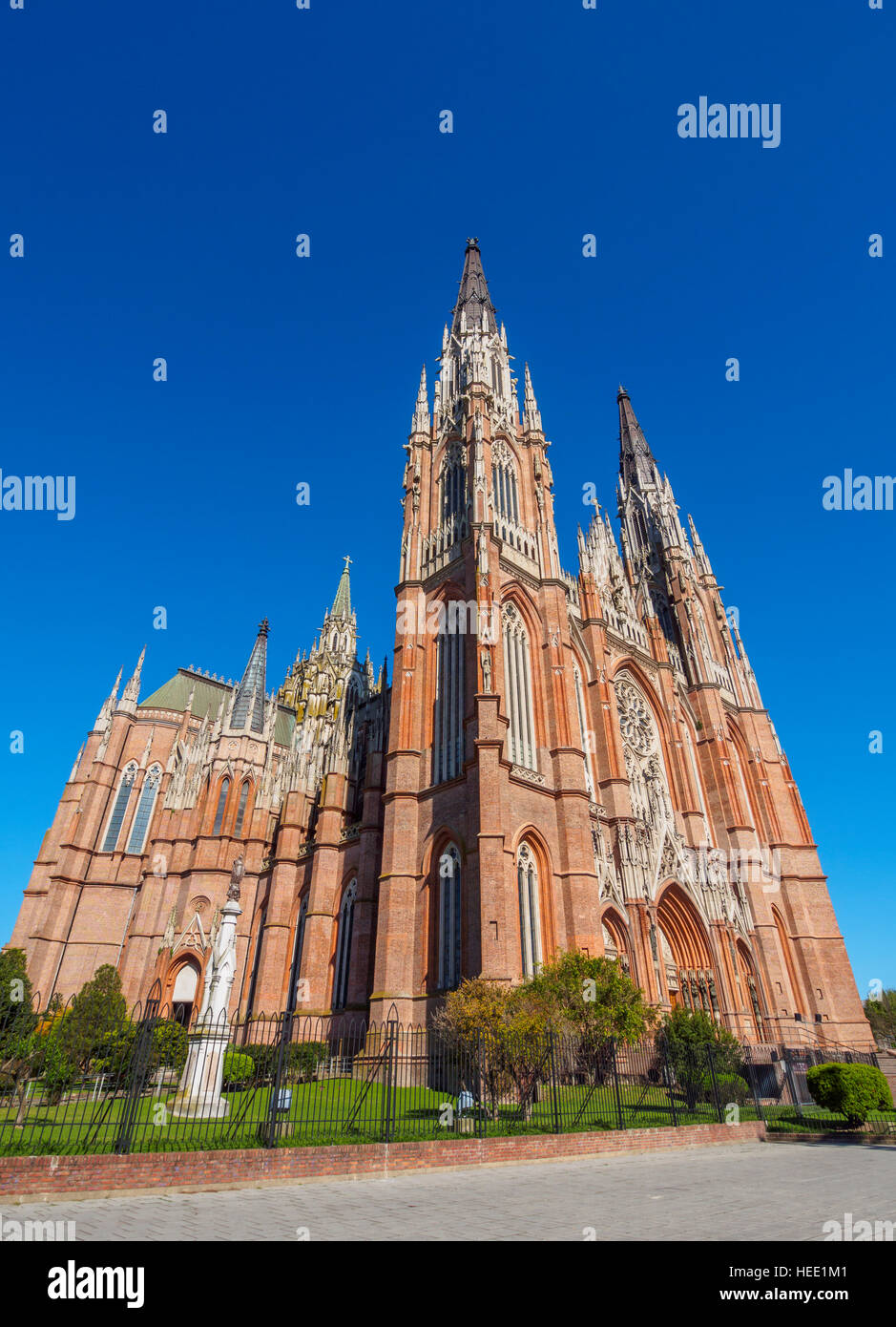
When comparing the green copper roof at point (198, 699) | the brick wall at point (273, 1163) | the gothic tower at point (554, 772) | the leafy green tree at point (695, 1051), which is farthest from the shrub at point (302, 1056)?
the green copper roof at point (198, 699)

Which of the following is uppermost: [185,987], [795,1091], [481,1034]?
[185,987]

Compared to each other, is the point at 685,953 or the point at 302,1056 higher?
→ the point at 685,953

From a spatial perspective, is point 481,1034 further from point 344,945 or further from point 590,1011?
point 344,945

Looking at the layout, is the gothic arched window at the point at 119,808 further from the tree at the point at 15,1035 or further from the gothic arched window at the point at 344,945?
the tree at the point at 15,1035

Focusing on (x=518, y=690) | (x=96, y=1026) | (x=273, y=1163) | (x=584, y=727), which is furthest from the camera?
(x=584, y=727)

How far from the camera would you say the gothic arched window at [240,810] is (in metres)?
37.3

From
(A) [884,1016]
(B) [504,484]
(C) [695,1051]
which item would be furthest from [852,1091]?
(A) [884,1016]

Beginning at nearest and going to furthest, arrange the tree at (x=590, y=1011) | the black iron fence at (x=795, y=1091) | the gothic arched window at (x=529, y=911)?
A: the black iron fence at (x=795, y=1091) → the tree at (x=590, y=1011) → the gothic arched window at (x=529, y=911)

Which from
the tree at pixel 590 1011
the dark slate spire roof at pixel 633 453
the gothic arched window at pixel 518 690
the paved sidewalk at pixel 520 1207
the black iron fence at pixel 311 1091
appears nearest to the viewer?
the paved sidewalk at pixel 520 1207

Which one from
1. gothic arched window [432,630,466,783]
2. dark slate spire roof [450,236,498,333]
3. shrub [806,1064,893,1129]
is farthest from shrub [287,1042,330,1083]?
dark slate spire roof [450,236,498,333]

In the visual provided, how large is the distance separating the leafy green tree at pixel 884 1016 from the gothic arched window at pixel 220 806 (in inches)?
2552

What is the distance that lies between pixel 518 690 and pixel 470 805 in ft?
21.7

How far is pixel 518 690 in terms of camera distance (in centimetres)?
2936

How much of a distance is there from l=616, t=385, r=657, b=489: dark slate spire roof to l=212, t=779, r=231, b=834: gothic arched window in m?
39.9
